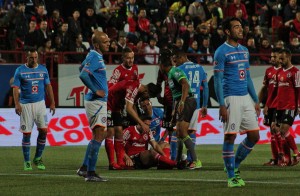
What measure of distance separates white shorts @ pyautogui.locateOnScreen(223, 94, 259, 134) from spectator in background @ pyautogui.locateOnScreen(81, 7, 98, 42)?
16.4 m

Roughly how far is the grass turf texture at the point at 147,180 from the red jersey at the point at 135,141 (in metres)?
0.62

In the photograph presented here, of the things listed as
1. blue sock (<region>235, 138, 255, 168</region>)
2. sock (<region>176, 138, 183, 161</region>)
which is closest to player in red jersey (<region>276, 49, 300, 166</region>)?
sock (<region>176, 138, 183, 161</region>)

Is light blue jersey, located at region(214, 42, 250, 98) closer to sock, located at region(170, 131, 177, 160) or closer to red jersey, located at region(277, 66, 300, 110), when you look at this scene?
sock, located at region(170, 131, 177, 160)

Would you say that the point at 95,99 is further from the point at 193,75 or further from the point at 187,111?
the point at 193,75

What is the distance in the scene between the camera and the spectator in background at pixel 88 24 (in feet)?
93.7

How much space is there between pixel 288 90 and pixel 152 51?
11.5 metres

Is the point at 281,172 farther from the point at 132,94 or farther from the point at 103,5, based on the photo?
the point at 103,5

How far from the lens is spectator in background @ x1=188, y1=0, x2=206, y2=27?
3106 cm

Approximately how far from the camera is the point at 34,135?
909 inches

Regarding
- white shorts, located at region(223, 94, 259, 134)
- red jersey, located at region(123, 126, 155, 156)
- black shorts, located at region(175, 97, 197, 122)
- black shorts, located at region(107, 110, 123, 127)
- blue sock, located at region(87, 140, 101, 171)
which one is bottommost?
red jersey, located at region(123, 126, 155, 156)

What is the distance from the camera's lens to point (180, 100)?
50.1ft

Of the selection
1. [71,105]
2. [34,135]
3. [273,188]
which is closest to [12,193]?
[273,188]

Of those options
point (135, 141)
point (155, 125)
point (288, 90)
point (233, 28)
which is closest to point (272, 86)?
point (288, 90)

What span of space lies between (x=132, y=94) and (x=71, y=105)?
11509 millimetres
